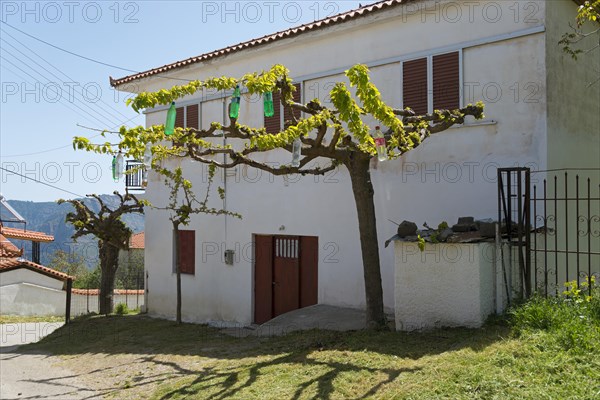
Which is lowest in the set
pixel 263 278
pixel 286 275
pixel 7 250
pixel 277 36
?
pixel 7 250

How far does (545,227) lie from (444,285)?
1909 millimetres

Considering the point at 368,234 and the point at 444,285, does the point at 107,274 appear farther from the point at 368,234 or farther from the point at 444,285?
the point at 444,285

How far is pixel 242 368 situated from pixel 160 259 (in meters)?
9.17

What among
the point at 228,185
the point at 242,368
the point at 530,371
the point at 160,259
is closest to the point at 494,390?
the point at 530,371

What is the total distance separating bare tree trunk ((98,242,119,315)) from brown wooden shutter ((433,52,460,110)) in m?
11.3

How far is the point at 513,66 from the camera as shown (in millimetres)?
9898

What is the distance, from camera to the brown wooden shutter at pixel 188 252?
15.4 meters

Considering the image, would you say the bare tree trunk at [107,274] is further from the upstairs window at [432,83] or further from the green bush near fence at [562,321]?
the green bush near fence at [562,321]

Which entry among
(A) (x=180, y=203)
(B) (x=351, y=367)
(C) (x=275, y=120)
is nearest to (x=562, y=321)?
(B) (x=351, y=367)

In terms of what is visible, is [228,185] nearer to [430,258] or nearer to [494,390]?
[430,258]

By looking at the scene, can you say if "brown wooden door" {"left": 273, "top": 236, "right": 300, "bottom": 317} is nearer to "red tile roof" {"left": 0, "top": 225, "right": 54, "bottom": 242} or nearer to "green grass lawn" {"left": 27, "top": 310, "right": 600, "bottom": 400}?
"green grass lawn" {"left": 27, "top": 310, "right": 600, "bottom": 400}

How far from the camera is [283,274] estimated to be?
13.4 metres

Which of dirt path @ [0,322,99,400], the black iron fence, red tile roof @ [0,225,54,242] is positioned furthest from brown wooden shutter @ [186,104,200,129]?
red tile roof @ [0,225,54,242]

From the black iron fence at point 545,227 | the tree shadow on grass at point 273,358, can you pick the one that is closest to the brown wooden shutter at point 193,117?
the tree shadow on grass at point 273,358
